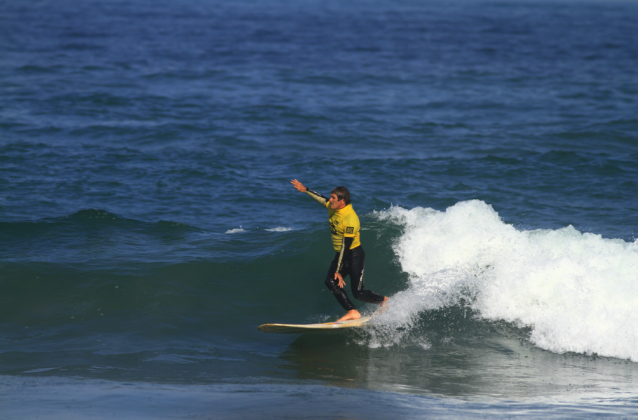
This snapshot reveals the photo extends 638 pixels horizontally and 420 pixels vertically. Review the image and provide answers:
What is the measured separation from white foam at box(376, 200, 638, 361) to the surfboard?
55 centimetres

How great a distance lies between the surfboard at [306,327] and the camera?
368 inches

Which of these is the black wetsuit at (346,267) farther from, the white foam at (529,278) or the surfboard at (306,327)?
the white foam at (529,278)

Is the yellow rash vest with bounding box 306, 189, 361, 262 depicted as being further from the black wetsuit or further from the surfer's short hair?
the surfer's short hair

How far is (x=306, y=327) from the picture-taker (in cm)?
941

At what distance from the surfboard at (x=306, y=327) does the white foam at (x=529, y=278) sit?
55 centimetres

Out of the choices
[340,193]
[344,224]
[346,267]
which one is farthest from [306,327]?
[340,193]

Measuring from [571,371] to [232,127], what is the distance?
51.1 feet

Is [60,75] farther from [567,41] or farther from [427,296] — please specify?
[567,41]

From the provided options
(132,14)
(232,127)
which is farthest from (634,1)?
(232,127)

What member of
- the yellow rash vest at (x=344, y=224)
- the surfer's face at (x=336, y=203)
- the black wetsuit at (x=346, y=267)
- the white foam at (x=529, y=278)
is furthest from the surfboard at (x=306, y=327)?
the surfer's face at (x=336, y=203)

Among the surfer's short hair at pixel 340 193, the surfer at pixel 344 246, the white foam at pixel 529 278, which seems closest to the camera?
the surfer's short hair at pixel 340 193

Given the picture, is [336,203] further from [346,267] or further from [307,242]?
[307,242]

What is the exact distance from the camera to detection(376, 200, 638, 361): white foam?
10.1 metres

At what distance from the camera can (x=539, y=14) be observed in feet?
249
